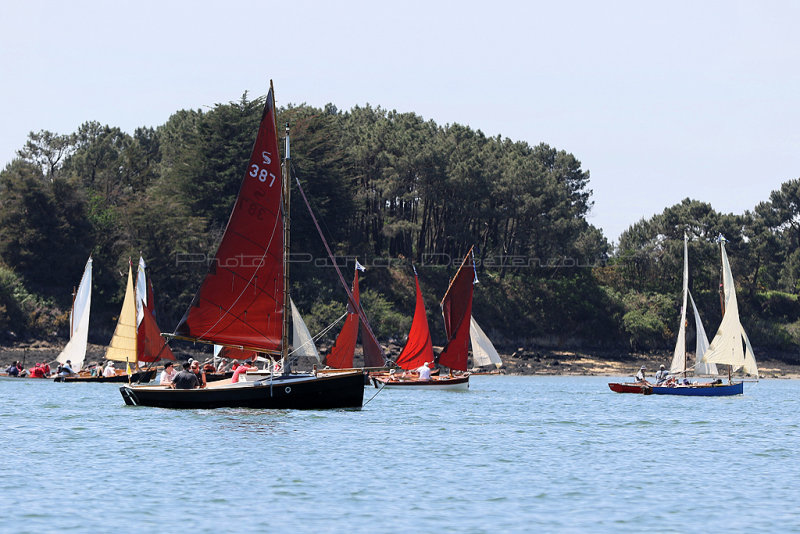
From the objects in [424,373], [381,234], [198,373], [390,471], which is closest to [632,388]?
[424,373]

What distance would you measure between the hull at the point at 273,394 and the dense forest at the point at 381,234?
4946 cm

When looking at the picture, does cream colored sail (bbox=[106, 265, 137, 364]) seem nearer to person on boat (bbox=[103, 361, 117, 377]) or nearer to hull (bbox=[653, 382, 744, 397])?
person on boat (bbox=[103, 361, 117, 377])

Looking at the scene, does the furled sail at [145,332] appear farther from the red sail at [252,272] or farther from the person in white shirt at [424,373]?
the red sail at [252,272]

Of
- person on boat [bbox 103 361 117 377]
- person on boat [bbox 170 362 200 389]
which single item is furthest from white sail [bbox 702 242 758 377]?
person on boat [bbox 103 361 117 377]

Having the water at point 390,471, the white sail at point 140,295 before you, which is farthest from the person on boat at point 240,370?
the white sail at point 140,295

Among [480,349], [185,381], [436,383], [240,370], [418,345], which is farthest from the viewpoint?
[480,349]

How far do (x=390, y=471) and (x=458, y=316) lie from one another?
37057 millimetres

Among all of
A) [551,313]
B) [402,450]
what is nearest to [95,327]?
[551,313]

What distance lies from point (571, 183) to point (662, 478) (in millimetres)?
110064

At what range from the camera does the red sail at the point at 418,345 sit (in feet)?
215

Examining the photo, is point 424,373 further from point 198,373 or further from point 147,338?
point 198,373

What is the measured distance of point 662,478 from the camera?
1063 inches

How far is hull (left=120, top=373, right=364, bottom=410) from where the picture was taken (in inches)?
1503

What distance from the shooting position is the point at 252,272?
1543 inches
